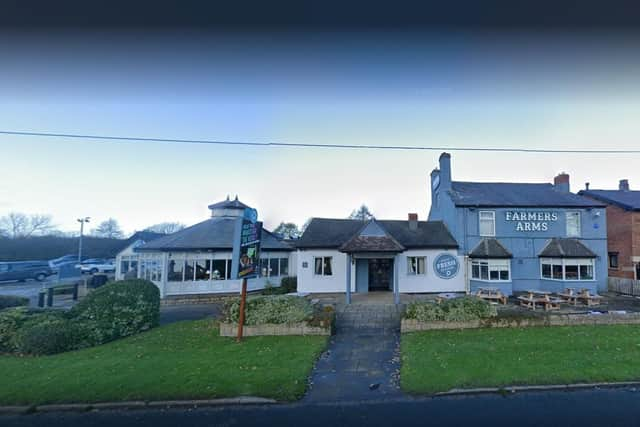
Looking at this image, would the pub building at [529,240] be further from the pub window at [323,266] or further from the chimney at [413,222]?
the pub window at [323,266]

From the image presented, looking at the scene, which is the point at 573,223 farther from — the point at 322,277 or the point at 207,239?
the point at 207,239

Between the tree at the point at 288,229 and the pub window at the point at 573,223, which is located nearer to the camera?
the pub window at the point at 573,223

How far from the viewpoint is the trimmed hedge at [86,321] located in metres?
8.20

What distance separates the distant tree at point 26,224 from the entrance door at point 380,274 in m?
68.0

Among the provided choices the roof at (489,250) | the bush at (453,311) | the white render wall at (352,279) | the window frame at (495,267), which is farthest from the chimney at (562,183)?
the bush at (453,311)

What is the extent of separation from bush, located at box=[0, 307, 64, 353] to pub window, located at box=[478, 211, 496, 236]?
2089cm

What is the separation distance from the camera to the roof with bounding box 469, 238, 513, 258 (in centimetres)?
1603

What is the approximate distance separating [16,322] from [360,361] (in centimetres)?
1106

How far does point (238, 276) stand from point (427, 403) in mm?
6184

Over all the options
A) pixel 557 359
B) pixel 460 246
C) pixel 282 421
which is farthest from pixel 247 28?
pixel 460 246

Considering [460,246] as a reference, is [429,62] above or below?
above

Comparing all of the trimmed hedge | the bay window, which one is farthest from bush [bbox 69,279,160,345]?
the bay window

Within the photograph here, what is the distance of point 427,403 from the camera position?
17.2ft

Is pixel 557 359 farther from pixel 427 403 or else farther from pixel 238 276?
pixel 238 276
